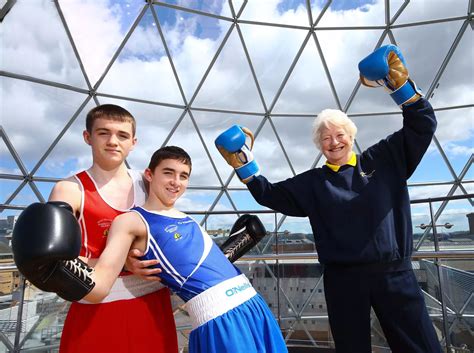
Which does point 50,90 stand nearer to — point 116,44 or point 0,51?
point 0,51

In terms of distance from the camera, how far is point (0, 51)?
24.5 feet

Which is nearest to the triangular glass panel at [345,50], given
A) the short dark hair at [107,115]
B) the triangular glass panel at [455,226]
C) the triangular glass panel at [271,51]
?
the triangular glass panel at [271,51]

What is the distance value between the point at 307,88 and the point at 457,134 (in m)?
4.92

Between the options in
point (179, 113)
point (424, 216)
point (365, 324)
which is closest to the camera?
point (365, 324)

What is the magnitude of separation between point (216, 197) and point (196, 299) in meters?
9.59

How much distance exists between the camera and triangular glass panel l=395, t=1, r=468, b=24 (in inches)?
363

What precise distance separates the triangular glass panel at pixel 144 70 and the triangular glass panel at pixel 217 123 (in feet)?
3.90

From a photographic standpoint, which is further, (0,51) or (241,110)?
(241,110)

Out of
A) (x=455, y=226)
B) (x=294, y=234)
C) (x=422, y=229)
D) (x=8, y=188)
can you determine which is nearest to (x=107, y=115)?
(x=422, y=229)

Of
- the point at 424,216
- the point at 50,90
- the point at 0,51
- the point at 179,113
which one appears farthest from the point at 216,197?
the point at 424,216

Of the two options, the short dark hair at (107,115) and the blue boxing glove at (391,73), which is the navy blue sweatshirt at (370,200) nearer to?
the blue boxing glove at (391,73)

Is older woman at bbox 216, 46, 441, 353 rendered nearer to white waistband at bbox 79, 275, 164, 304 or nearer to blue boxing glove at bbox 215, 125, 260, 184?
blue boxing glove at bbox 215, 125, 260, 184

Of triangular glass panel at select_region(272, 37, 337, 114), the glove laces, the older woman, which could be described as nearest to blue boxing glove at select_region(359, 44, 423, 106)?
the older woman

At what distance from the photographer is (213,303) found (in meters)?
1.50
